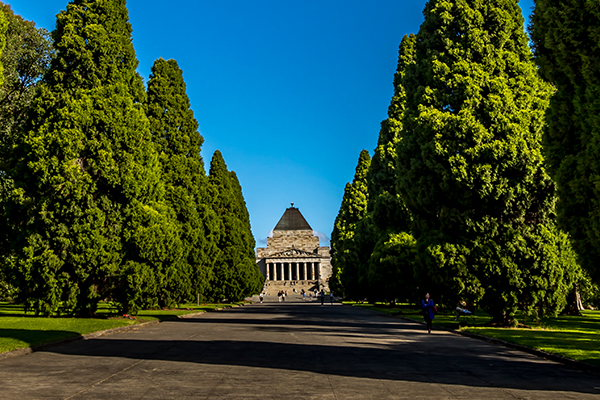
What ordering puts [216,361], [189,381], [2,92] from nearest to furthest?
[189,381], [216,361], [2,92]

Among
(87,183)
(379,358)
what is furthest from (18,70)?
(379,358)

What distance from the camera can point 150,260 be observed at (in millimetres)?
20750

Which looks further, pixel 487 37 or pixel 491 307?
pixel 487 37

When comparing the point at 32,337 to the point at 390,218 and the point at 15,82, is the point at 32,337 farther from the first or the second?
the point at 390,218

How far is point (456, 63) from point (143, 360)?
15.7 metres

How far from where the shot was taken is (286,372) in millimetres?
8641

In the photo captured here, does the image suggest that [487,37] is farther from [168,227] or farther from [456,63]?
[168,227]

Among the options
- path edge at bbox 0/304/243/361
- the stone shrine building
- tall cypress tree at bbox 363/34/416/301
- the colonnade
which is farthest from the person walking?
the colonnade

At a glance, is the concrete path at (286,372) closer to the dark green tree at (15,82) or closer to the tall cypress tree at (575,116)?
the tall cypress tree at (575,116)

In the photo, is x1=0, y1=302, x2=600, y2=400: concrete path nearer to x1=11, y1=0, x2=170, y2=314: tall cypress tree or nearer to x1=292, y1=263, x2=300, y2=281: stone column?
x1=11, y1=0, x2=170, y2=314: tall cypress tree

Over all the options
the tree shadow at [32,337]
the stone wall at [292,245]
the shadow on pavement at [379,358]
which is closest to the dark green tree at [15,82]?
the tree shadow at [32,337]

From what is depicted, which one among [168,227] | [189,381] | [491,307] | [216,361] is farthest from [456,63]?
[189,381]

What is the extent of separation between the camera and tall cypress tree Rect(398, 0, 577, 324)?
1777 centimetres

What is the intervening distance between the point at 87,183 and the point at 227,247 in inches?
1004
